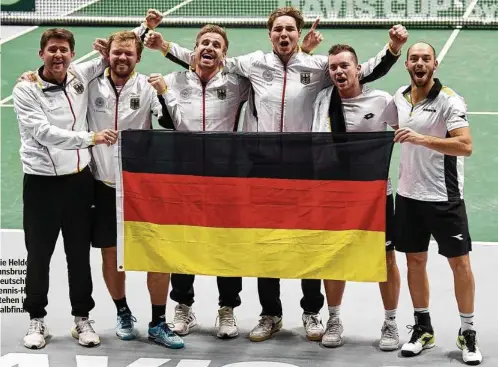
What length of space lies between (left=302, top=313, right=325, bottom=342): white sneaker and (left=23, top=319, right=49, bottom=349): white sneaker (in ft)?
6.87

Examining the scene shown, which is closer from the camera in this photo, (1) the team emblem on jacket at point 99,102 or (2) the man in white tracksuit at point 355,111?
(2) the man in white tracksuit at point 355,111

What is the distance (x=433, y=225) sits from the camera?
8.54m

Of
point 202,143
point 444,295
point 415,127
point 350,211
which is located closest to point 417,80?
point 415,127

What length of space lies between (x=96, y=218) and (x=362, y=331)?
234 cm

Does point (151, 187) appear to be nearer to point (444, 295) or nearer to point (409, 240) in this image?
point (409, 240)

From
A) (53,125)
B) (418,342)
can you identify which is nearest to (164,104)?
(53,125)

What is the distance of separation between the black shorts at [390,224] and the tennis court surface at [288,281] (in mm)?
834

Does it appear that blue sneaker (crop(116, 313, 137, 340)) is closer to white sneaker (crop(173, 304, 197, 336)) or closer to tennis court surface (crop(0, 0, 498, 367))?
tennis court surface (crop(0, 0, 498, 367))

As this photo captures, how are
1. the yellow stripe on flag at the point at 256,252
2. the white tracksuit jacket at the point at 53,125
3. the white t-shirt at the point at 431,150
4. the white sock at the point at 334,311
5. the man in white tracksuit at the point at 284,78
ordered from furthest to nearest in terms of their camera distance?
the white sock at the point at 334,311 → the man in white tracksuit at the point at 284,78 → the yellow stripe on flag at the point at 256,252 → the white tracksuit jacket at the point at 53,125 → the white t-shirt at the point at 431,150

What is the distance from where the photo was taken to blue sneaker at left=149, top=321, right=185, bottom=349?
29.2 feet

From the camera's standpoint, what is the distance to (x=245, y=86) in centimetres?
911

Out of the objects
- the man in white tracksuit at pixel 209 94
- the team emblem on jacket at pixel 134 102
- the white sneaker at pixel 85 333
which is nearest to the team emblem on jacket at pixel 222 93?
the man in white tracksuit at pixel 209 94

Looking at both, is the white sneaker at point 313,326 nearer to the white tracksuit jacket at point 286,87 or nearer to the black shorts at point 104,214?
the white tracksuit jacket at point 286,87

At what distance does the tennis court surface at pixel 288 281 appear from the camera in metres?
8.79
